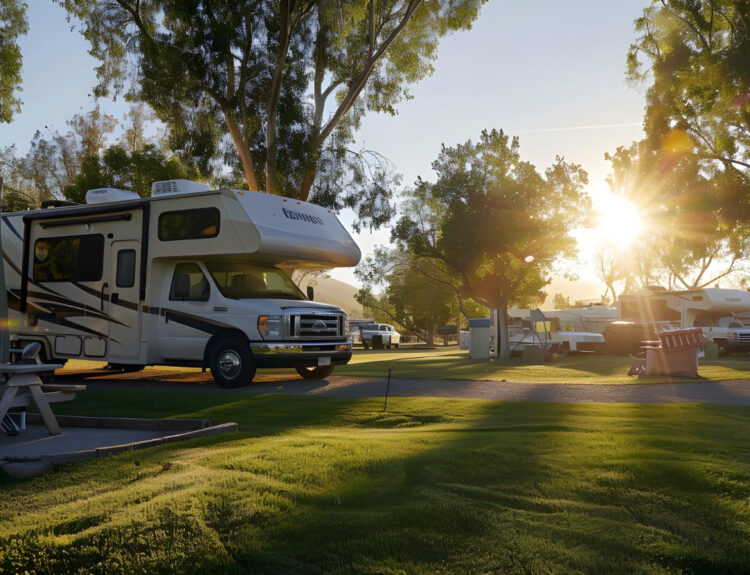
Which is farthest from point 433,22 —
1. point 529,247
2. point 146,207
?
point 146,207

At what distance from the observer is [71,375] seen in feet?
49.3

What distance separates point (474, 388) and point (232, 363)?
4269mm

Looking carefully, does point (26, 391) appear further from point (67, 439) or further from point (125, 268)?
point (125, 268)

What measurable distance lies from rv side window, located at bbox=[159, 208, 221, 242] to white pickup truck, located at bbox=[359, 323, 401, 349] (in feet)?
107

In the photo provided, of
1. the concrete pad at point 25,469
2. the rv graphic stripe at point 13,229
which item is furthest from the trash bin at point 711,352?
the concrete pad at point 25,469

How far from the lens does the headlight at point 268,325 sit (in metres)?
11.5

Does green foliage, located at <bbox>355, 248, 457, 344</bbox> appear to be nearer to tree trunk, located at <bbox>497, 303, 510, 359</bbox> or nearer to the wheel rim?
tree trunk, located at <bbox>497, 303, 510, 359</bbox>

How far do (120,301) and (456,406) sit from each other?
23.8 feet

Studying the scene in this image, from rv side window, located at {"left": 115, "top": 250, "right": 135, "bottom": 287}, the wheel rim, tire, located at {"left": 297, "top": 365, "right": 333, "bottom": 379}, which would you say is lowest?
tire, located at {"left": 297, "top": 365, "right": 333, "bottom": 379}

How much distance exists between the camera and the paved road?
9852 mm

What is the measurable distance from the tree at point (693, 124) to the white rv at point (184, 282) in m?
15.9

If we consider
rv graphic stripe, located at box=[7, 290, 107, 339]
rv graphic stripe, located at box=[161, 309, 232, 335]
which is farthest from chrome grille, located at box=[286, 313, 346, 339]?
rv graphic stripe, located at box=[7, 290, 107, 339]

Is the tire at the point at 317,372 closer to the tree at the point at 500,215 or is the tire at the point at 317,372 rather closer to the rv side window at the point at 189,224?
the rv side window at the point at 189,224

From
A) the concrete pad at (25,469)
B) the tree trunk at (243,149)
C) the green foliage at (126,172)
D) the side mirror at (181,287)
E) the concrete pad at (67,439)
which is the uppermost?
the green foliage at (126,172)
